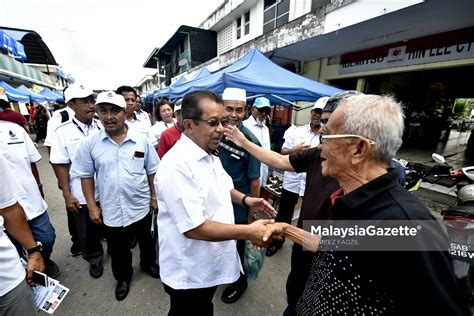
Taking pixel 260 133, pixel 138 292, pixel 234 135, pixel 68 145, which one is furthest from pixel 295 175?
pixel 68 145

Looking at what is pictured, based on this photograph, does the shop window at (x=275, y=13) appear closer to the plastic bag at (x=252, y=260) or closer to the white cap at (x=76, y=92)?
the white cap at (x=76, y=92)

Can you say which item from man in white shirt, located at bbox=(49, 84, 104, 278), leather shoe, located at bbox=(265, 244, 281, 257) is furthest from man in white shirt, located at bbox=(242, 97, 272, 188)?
man in white shirt, located at bbox=(49, 84, 104, 278)

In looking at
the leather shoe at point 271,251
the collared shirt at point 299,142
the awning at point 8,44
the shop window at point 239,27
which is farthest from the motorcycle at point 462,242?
the awning at point 8,44

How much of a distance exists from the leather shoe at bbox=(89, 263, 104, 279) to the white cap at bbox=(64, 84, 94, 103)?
6.78 feet

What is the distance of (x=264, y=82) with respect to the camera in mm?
4648

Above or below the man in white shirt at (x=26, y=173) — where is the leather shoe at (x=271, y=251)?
below

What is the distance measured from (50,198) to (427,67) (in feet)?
32.7

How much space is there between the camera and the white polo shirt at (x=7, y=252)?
1116 millimetres

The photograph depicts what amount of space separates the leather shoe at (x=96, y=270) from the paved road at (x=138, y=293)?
0.05 meters

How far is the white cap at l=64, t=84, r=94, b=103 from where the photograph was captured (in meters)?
2.51

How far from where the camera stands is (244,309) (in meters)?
2.30

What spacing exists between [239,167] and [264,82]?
118 inches

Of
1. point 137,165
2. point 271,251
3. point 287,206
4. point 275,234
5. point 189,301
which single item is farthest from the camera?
point 287,206

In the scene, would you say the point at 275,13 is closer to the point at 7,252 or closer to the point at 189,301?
the point at 189,301
